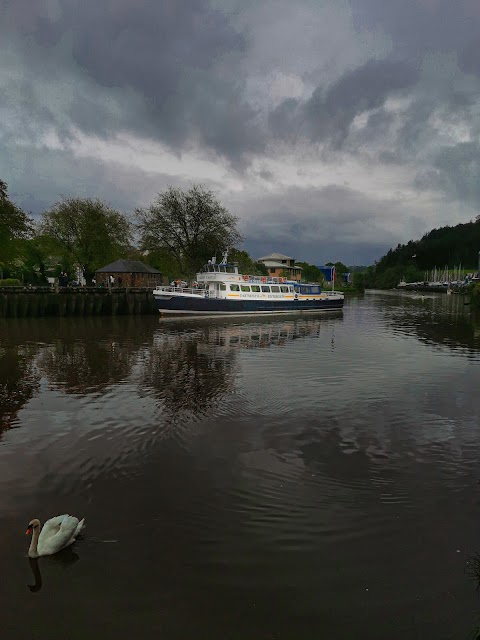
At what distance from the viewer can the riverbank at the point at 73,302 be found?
42.5m

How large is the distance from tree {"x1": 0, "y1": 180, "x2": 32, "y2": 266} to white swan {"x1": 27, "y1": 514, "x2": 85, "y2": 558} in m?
52.4

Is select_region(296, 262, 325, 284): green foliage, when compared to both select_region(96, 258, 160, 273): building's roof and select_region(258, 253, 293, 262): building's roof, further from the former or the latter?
select_region(96, 258, 160, 273): building's roof

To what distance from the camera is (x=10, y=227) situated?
5125 cm

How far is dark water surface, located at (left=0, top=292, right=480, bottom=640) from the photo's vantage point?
532 centimetres

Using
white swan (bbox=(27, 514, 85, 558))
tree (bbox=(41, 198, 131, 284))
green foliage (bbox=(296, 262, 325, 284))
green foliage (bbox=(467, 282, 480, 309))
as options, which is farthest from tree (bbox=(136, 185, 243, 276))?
green foliage (bbox=(296, 262, 325, 284))

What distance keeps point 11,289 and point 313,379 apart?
3777cm

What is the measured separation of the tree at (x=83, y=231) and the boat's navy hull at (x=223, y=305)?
1136 inches

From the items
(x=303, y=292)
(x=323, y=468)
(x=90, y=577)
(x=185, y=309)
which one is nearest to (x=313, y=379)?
(x=323, y=468)

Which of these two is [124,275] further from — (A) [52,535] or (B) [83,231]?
(A) [52,535]

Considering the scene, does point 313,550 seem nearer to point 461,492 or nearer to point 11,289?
point 461,492

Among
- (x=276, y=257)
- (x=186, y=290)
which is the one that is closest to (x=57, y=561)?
(x=186, y=290)

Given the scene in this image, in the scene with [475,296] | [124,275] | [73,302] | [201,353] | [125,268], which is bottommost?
[201,353]

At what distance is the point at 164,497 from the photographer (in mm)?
8031

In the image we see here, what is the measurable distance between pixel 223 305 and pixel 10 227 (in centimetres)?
2868
